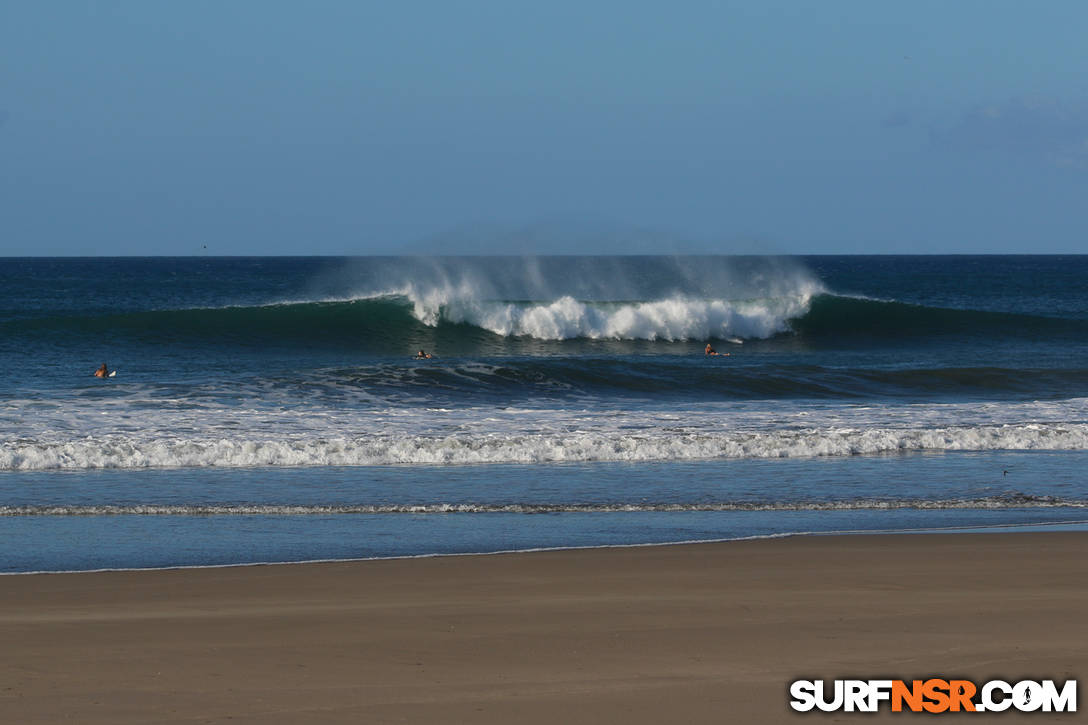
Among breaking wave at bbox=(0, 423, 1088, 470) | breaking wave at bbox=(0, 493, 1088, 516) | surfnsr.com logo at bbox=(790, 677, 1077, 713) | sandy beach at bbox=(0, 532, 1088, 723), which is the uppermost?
breaking wave at bbox=(0, 423, 1088, 470)

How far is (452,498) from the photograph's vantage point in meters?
9.15

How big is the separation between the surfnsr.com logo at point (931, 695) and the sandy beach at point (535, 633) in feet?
0.30

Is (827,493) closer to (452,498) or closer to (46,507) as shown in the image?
(452,498)

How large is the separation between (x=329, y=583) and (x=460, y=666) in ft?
5.75

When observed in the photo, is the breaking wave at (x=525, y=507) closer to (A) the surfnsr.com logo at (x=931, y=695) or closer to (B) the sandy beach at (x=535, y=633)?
(B) the sandy beach at (x=535, y=633)

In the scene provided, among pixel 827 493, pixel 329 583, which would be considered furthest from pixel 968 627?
pixel 827 493

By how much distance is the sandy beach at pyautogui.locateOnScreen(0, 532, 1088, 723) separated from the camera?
4.49 m

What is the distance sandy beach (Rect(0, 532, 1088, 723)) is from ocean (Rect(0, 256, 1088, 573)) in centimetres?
82

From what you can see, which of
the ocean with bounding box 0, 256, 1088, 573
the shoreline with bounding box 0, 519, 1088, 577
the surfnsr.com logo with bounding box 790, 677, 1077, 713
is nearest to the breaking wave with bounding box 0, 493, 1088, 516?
the ocean with bounding box 0, 256, 1088, 573

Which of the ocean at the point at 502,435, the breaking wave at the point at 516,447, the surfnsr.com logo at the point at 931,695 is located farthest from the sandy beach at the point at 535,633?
the breaking wave at the point at 516,447

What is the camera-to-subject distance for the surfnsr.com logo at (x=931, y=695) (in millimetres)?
4453

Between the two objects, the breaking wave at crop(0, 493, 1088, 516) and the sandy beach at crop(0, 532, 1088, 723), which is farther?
the breaking wave at crop(0, 493, 1088, 516)

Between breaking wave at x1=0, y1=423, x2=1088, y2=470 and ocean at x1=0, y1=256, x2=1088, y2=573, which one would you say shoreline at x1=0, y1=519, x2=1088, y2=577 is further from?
breaking wave at x1=0, y1=423, x2=1088, y2=470

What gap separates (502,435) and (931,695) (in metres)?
7.71
